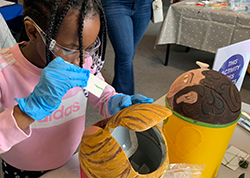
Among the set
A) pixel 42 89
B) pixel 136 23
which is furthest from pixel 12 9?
pixel 42 89

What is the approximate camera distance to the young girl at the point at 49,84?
20.5 inches

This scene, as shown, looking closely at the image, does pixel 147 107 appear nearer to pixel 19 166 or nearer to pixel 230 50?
pixel 230 50

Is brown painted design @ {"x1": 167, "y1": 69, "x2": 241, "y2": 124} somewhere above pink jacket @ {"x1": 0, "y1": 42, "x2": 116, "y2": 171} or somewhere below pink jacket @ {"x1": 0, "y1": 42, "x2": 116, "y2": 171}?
above

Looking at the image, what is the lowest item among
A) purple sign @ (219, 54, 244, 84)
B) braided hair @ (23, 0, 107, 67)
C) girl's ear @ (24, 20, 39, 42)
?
purple sign @ (219, 54, 244, 84)

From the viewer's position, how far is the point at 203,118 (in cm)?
58

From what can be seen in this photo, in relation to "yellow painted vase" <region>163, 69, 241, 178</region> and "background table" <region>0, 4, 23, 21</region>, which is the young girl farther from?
"background table" <region>0, 4, 23, 21</region>

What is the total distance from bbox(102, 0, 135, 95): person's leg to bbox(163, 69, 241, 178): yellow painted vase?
1033mm

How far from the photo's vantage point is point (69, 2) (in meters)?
0.54

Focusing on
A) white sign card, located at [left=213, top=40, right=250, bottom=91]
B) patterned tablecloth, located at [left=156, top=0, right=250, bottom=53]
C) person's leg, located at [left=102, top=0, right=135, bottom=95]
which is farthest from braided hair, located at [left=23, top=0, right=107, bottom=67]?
patterned tablecloth, located at [left=156, top=0, right=250, bottom=53]

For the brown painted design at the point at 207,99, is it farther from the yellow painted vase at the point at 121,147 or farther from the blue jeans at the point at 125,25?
the blue jeans at the point at 125,25

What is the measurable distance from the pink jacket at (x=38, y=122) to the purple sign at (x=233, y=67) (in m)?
0.43

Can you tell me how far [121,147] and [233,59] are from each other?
2.01ft

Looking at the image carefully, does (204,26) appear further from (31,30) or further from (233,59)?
(31,30)

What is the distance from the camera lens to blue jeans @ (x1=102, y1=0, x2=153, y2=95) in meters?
1.52
